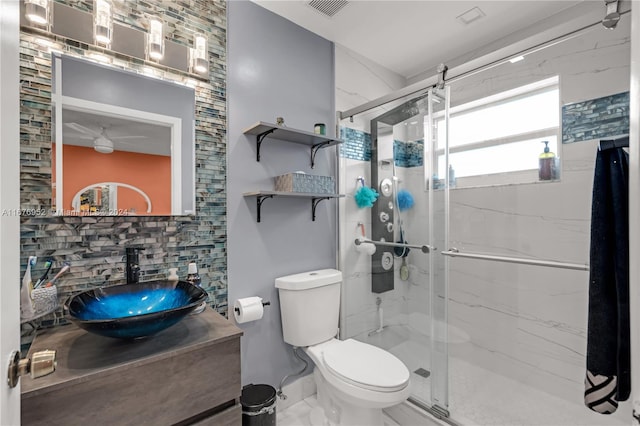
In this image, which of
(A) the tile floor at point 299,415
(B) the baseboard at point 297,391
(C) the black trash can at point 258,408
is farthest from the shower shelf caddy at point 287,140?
(A) the tile floor at point 299,415

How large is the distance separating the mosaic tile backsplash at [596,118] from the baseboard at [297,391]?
7.33ft

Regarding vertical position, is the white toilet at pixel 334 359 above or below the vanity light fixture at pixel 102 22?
below

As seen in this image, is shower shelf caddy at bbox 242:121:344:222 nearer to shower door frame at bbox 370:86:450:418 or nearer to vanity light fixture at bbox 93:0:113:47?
shower door frame at bbox 370:86:450:418

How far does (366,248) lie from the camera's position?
225 centimetres

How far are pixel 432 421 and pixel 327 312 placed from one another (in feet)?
2.74

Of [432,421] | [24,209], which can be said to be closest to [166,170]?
[24,209]

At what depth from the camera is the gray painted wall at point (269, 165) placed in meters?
1.79

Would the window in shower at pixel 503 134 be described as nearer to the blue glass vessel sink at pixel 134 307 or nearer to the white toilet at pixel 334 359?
the white toilet at pixel 334 359

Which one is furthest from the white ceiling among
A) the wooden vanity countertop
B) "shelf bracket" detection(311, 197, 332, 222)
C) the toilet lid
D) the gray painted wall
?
the toilet lid

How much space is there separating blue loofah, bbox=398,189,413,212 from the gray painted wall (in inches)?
19.7

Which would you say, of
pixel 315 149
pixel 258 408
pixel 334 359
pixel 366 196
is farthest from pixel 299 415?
pixel 315 149

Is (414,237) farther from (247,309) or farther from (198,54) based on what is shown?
(198,54)

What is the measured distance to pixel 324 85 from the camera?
7.28 feet

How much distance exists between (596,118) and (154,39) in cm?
239
